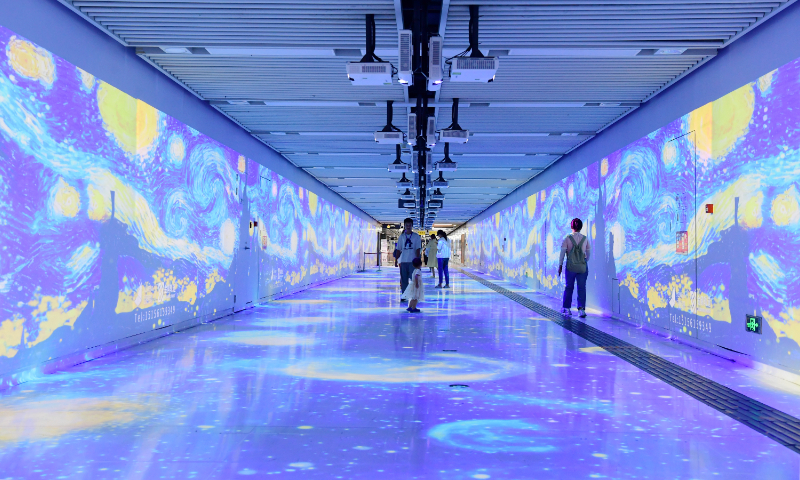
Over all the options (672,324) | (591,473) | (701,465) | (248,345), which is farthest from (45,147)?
(672,324)

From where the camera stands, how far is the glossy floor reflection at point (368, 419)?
8.23ft

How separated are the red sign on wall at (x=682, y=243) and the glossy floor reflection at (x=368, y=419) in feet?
5.59

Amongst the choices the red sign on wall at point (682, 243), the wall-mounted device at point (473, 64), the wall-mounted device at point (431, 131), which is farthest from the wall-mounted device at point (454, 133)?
the red sign on wall at point (682, 243)

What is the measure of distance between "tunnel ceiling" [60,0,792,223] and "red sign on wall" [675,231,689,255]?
1766 millimetres

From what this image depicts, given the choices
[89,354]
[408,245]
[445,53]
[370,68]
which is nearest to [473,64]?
[370,68]

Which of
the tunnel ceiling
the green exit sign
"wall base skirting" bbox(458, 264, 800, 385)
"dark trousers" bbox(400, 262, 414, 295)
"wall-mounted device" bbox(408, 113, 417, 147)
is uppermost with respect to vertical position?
the tunnel ceiling

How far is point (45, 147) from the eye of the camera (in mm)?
4355

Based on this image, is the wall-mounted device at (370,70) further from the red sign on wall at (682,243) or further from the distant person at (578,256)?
the distant person at (578,256)

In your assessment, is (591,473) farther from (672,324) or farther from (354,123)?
(354,123)

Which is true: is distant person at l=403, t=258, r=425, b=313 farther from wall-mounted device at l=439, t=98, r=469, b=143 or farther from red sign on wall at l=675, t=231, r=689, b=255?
red sign on wall at l=675, t=231, r=689, b=255

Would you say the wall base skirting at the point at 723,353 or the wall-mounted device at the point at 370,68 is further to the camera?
the wall-mounted device at the point at 370,68

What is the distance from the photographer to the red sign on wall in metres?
6.14

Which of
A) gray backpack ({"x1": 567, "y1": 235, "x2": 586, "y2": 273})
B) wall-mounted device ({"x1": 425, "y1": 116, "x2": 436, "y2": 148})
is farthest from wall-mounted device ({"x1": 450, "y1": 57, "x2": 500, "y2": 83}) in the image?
gray backpack ({"x1": 567, "y1": 235, "x2": 586, "y2": 273})

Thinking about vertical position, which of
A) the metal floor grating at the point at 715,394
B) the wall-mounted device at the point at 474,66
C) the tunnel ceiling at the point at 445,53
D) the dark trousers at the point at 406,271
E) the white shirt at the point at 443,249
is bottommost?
the metal floor grating at the point at 715,394
